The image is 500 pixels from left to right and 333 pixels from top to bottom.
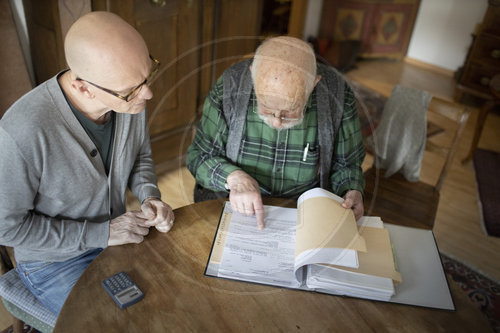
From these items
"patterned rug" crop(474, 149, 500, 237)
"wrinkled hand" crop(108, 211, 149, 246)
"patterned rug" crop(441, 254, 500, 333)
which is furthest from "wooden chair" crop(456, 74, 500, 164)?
"wrinkled hand" crop(108, 211, 149, 246)

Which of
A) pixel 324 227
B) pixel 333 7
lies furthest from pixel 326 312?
pixel 333 7

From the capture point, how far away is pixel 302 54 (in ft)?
4.12

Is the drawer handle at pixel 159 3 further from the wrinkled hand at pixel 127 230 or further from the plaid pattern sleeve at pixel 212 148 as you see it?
the wrinkled hand at pixel 127 230

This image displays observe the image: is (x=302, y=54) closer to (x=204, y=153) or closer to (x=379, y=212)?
(x=204, y=153)

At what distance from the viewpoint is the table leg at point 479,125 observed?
10.0ft

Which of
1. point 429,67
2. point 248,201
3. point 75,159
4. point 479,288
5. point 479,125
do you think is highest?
point 75,159

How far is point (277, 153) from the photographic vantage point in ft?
4.86

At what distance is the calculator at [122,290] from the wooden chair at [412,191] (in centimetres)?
97

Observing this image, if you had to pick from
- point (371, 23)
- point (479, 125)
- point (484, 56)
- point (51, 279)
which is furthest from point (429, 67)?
point (51, 279)

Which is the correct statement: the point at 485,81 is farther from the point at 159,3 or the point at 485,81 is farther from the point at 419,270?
the point at 419,270

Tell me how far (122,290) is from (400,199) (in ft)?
4.36

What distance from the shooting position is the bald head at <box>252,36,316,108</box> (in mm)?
1225

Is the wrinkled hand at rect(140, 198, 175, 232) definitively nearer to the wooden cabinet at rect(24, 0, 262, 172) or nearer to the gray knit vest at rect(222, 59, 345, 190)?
the gray knit vest at rect(222, 59, 345, 190)

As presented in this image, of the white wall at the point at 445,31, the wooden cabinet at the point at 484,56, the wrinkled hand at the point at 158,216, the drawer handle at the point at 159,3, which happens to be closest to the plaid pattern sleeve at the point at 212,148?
the wrinkled hand at the point at 158,216
